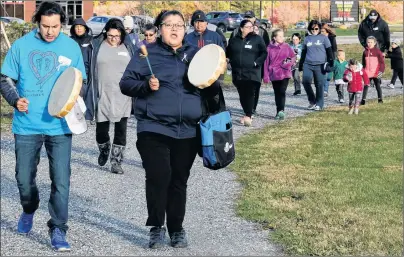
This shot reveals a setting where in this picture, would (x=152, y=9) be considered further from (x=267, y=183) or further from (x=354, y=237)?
(x=354, y=237)

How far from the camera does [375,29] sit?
18.8m

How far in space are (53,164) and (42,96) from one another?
0.55 m

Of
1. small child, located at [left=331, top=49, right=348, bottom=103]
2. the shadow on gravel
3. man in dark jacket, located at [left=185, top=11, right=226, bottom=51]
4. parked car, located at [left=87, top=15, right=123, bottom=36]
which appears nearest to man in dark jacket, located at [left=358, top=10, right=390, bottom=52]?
small child, located at [left=331, top=49, right=348, bottom=103]

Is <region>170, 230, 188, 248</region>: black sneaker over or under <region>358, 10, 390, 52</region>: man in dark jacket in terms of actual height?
under

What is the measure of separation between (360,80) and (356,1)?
3408 centimetres

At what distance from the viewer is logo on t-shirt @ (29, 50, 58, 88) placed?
6422mm

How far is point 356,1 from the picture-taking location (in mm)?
49406

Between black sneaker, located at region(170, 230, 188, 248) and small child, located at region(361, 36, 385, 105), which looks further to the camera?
small child, located at region(361, 36, 385, 105)

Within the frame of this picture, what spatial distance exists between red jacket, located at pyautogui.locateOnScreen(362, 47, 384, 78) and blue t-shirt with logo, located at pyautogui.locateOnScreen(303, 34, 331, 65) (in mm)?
1726

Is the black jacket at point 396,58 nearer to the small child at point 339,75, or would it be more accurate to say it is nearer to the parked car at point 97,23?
the small child at point 339,75

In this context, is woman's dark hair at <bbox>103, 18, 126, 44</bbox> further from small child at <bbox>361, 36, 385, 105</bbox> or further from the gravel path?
small child at <bbox>361, 36, 385, 105</bbox>

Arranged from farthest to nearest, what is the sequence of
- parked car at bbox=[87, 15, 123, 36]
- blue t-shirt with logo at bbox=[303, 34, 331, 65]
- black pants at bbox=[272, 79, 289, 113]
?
1. parked car at bbox=[87, 15, 123, 36]
2. blue t-shirt with logo at bbox=[303, 34, 331, 65]
3. black pants at bbox=[272, 79, 289, 113]

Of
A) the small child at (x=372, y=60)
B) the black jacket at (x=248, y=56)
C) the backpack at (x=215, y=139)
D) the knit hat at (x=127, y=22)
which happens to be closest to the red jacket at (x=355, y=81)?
the small child at (x=372, y=60)

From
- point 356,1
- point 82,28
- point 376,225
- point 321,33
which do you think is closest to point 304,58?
point 321,33
